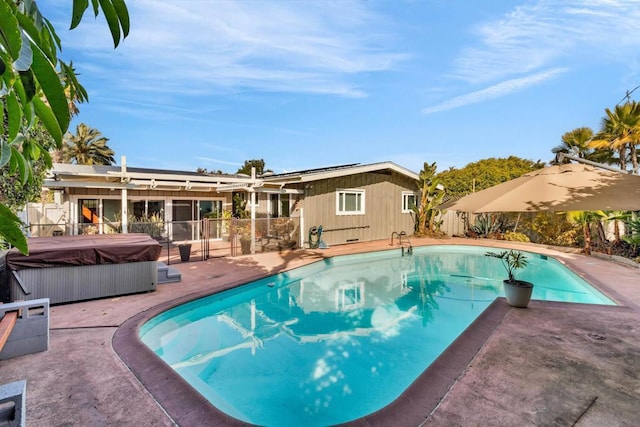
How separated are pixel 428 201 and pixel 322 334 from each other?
14.2 metres

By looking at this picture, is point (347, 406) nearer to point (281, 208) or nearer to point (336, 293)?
point (336, 293)

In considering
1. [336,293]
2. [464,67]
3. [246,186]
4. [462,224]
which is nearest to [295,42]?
[246,186]

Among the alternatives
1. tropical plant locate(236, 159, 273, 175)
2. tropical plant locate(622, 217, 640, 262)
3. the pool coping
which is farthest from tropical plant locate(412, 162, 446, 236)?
tropical plant locate(236, 159, 273, 175)

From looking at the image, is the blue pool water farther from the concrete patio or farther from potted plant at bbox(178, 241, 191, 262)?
potted plant at bbox(178, 241, 191, 262)

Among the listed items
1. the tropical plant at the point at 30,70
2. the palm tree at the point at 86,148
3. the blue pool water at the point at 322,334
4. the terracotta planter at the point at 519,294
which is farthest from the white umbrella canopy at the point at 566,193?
the palm tree at the point at 86,148

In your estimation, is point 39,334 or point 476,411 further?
point 39,334

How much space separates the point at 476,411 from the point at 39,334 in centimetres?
536

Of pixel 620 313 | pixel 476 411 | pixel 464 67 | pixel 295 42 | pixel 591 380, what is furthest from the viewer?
pixel 464 67

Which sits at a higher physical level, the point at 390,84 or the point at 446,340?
the point at 390,84

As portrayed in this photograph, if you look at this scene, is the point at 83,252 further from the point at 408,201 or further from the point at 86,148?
the point at 86,148

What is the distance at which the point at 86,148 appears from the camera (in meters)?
31.1

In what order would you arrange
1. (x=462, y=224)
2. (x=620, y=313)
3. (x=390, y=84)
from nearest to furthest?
(x=620, y=313) → (x=390, y=84) → (x=462, y=224)

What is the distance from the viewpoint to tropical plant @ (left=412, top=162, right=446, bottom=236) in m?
18.0

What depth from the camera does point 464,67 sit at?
12.5 meters
